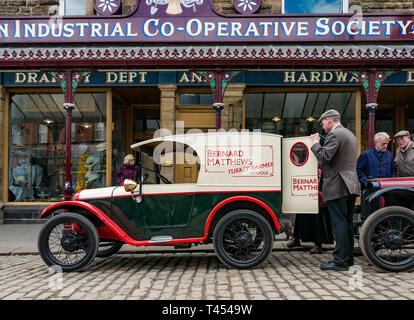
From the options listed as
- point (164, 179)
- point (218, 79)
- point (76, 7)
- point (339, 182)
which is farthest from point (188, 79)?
point (339, 182)

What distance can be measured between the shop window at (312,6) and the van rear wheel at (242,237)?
7469 millimetres

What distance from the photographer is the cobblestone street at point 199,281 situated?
11.2 feet

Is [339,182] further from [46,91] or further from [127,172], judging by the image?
[46,91]

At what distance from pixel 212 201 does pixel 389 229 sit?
6.88 ft

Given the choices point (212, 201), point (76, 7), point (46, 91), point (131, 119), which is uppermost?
point (76, 7)

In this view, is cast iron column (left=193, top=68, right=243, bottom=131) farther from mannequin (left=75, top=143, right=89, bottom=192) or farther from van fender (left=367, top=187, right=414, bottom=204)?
mannequin (left=75, top=143, right=89, bottom=192)

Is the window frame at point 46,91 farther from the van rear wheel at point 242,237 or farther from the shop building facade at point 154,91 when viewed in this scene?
the van rear wheel at point 242,237

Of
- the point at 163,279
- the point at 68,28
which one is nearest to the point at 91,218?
the point at 163,279

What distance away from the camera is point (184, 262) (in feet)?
16.6

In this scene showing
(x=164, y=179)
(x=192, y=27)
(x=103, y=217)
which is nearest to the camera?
(x=103, y=217)

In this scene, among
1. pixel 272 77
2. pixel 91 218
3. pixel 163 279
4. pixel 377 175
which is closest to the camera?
pixel 163 279

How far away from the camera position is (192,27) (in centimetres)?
860

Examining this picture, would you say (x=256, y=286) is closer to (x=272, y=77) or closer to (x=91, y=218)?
(x=91, y=218)
